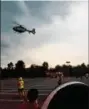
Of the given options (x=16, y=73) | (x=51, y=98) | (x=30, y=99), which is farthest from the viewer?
(x=16, y=73)

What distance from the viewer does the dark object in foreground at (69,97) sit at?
4.07 meters

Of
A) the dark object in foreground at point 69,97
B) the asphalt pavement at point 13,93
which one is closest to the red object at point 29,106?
the dark object in foreground at point 69,97

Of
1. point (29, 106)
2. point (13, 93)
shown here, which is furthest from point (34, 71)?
point (29, 106)

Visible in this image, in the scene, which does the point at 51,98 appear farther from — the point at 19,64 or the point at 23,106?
the point at 19,64

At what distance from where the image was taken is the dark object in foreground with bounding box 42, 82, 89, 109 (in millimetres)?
4070

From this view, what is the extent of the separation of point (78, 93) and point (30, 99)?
118 centimetres

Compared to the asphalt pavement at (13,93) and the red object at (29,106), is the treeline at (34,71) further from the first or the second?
the red object at (29,106)

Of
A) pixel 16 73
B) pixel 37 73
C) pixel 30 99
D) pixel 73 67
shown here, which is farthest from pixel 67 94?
pixel 73 67

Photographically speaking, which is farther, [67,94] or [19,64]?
[19,64]

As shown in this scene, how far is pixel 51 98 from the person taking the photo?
4055mm

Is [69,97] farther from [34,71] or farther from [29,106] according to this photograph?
[34,71]

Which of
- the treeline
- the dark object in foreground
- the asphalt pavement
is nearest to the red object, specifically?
the dark object in foreground

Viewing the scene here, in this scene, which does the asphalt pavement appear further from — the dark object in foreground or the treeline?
the treeline

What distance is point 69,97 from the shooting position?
4.17m
